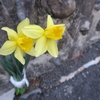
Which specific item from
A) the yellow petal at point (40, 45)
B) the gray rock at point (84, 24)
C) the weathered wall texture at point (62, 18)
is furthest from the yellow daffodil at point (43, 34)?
the gray rock at point (84, 24)

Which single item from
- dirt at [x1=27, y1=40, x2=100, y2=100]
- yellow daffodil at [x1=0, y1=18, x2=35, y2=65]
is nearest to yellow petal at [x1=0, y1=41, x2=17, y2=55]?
yellow daffodil at [x1=0, y1=18, x2=35, y2=65]

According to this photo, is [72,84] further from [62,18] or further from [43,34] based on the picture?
[43,34]

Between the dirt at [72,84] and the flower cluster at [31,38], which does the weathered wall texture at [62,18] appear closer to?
the dirt at [72,84]

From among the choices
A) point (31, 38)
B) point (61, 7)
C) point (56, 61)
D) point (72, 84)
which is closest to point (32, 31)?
point (31, 38)

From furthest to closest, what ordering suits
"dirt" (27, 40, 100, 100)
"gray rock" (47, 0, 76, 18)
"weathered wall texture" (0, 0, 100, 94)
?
"dirt" (27, 40, 100, 100) < "gray rock" (47, 0, 76, 18) < "weathered wall texture" (0, 0, 100, 94)

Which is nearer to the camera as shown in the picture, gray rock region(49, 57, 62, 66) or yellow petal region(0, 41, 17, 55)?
yellow petal region(0, 41, 17, 55)

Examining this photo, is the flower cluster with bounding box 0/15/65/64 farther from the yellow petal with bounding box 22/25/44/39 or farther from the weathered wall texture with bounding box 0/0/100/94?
the weathered wall texture with bounding box 0/0/100/94

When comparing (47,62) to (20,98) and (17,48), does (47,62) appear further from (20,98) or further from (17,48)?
(17,48)
